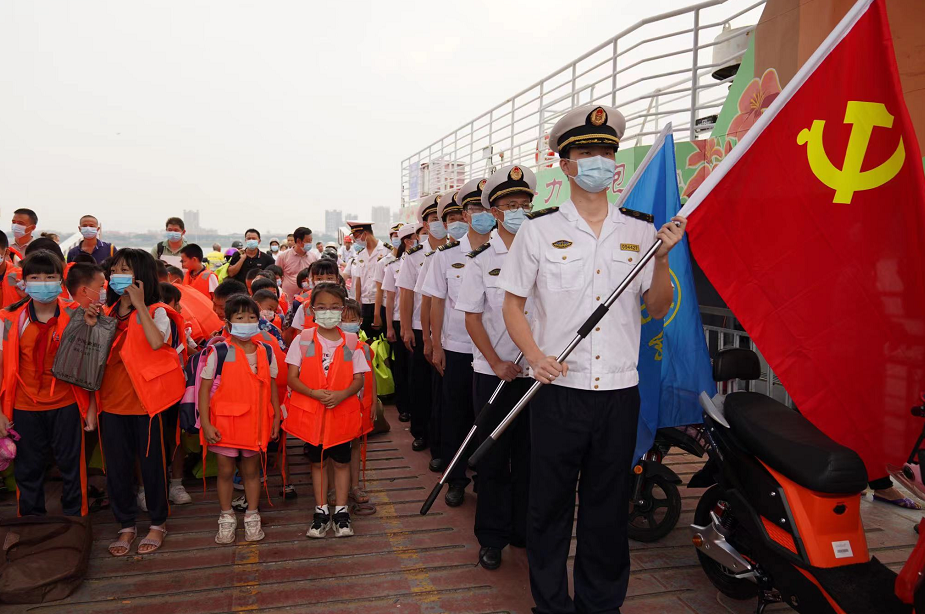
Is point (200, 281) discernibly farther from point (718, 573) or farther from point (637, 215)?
point (718, 573)

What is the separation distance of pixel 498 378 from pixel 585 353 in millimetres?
1022

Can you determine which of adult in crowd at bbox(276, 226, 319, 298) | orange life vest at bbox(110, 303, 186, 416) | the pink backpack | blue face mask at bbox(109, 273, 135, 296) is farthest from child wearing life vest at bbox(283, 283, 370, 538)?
adult in crowd at bbox(276, 226, 319, 298)

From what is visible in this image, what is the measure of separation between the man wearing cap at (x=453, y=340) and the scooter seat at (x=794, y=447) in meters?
1.90

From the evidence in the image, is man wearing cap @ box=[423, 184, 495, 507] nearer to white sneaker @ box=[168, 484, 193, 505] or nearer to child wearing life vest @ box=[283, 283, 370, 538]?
child wearing life vest @ box=[283, 283, 370, 538]

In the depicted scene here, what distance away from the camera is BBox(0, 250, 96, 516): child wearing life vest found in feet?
11.3

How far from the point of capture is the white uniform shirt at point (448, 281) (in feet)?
14.8

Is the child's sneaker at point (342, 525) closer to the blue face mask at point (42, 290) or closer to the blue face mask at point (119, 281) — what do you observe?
the blue face mask at point (119, 281)

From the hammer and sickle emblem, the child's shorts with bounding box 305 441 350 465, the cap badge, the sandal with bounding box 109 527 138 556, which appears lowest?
the sandal with bounding box 109 527 138 556

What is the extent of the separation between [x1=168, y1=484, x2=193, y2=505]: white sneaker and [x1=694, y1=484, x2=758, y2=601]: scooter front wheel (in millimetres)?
3169


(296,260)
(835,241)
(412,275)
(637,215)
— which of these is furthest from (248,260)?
(835,241)

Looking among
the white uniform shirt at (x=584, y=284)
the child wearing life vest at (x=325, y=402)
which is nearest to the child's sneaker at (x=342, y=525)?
the child wearing life vest at (x=325, y=402)

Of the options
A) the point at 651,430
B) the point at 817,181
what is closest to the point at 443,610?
the point at 651,430

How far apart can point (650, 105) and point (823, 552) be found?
564 centimetres

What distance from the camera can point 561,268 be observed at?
2.65 metres
